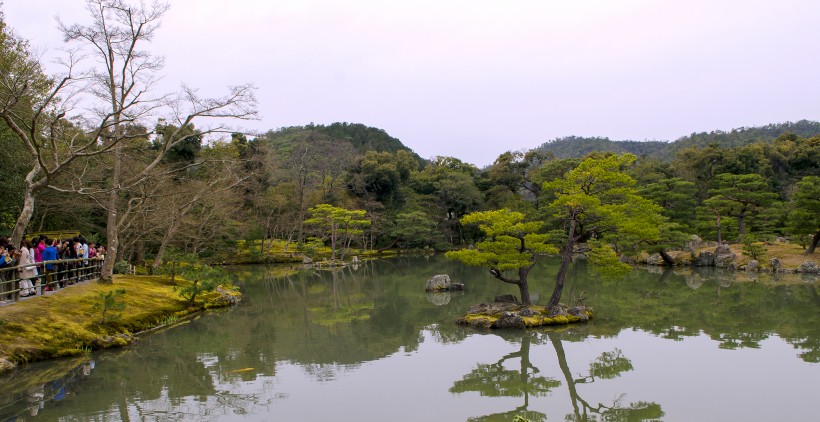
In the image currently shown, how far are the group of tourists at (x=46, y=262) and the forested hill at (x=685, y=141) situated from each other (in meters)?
46.2

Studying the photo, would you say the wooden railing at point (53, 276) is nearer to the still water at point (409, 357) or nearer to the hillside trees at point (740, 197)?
the still water at point (409, 357)

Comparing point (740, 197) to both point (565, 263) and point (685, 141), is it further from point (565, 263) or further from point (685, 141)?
point (685, 141)

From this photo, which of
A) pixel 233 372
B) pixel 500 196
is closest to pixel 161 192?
pixel 233 372

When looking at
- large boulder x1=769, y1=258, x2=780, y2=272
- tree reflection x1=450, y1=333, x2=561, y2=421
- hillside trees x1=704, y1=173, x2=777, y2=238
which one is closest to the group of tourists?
tree reflection x1=450, y1=333, x2=561, y2=421

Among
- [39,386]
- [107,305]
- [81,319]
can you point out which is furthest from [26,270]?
[39,386]

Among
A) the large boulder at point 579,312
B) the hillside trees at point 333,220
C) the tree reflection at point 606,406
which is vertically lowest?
the tree reflection at point 606,406

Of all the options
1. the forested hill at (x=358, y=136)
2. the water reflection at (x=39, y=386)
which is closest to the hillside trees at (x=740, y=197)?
the water reflection at (x=39, y=386)

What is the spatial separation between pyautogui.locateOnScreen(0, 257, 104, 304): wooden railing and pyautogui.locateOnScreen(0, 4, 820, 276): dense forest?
1.07m

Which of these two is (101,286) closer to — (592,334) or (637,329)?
(592,334)

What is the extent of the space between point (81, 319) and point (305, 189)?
25.9m

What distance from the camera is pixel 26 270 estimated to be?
11656 mm

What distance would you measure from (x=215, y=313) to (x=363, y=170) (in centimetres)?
2764

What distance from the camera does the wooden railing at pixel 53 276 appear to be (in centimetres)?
1098

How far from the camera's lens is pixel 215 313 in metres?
16.7
